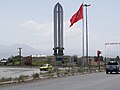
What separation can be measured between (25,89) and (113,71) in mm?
32118

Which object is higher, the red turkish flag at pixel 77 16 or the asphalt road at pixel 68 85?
the red turkish flag at pixel 77 16

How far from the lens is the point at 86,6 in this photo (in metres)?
59.0

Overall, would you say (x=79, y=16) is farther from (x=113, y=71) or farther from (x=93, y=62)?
(x=93, y=62)

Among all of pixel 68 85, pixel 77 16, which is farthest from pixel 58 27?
pixel 68 85

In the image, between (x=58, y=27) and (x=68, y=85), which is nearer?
(x=68, y=85)

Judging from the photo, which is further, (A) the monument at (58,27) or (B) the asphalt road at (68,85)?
(A) the monument at (58,27)

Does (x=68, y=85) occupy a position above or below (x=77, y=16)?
below

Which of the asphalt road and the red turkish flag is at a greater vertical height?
the red turkish flag

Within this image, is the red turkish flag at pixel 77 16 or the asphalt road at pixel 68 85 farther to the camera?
the red turkish flag at pixel 77 16

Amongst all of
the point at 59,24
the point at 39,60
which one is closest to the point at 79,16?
the point at 59,24

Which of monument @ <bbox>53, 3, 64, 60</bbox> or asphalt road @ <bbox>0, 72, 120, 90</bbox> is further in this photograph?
monument @ <bbox>53, 3, 64, 60</bbox>

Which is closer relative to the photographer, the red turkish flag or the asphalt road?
the asphalt road

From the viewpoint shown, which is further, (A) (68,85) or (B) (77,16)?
(B) (77,16)

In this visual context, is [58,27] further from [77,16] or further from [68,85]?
[68,85]
